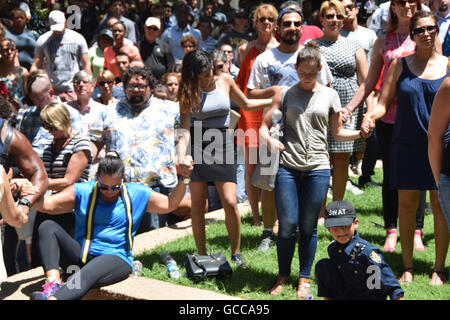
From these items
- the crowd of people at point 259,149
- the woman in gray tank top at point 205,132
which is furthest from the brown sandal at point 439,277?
the woman in gray tank top at point 205,132

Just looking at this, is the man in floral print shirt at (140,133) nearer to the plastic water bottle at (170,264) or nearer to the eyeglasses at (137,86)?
the eyeglasses at (137,86)

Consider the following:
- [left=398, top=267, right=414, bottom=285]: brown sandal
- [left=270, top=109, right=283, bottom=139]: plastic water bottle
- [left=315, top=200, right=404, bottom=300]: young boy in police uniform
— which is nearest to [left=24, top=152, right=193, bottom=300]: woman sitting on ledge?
[left=270, top=109, right=283, bottom=139]: plastic water bottle

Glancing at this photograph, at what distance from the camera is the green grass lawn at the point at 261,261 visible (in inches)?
194

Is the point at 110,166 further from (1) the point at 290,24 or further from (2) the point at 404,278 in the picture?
(2) the point at 404,278

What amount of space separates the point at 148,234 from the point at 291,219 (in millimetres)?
2159

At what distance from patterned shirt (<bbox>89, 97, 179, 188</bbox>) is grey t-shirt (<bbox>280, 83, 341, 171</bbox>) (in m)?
1.65

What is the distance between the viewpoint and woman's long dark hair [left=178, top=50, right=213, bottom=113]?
5281 millimetres

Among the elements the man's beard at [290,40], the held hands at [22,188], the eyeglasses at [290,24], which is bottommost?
the held hands at [22,188]

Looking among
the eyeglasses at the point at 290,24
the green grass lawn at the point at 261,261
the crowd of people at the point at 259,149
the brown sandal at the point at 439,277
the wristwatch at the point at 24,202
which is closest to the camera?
the wristwatch at the point at 24,202

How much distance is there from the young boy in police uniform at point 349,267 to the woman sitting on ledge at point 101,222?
1.29 metres

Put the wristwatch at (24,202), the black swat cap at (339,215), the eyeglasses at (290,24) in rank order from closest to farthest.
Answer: the black swat cap at (339,215) < the wristwatch at (24,202) < the eyeglasses at (290,24)

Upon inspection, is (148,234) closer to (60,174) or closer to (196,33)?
(60,174)

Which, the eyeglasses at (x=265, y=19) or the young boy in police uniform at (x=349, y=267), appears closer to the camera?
the young boy in police uniform at (x=349, y=267)
